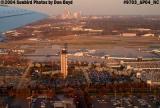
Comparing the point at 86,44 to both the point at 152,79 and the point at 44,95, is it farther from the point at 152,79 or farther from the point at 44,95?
the point at 44,95

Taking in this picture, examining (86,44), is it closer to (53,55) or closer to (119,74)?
(53,55)

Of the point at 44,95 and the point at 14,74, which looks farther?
the point at 14,74

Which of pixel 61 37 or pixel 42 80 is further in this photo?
pixel 61 37

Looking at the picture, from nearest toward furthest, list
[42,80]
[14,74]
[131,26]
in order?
[42,80] < [14,74] < [131,26]

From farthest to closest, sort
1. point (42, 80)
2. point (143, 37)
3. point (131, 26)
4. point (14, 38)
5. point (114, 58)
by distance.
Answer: point (131, 26) < point (143, 37) < point (14, 38) < point (114, 58) < point (42, 80)

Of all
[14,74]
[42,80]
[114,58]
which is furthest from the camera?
[114,58]

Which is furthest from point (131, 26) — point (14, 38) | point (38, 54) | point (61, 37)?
point (38, 54)

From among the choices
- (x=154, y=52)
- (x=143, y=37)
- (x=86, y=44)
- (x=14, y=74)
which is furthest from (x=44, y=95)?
(x=143, y=37)

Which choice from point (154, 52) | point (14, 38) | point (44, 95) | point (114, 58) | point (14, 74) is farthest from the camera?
point (14, 38)
